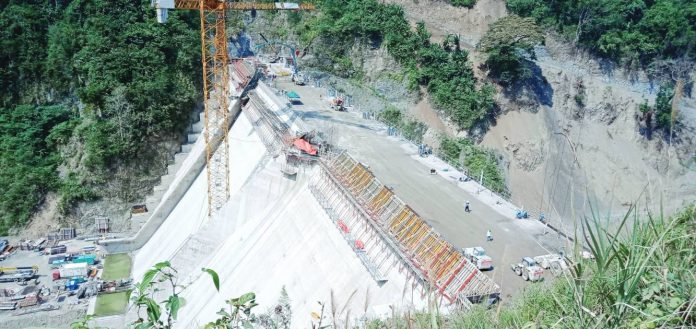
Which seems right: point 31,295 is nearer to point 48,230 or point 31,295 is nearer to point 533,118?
point 48,230

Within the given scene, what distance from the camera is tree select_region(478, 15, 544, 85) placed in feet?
154

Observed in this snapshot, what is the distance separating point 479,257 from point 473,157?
27.3 m

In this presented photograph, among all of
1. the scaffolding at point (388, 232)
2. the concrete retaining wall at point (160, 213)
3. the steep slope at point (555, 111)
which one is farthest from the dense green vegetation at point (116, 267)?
the steep slope at point (555, 111)

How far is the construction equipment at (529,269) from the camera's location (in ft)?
54.9

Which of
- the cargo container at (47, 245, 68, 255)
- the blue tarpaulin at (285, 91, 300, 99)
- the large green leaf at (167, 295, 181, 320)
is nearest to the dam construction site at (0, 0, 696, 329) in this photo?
the blue tarpaulin at (285, 91, 300, 99)

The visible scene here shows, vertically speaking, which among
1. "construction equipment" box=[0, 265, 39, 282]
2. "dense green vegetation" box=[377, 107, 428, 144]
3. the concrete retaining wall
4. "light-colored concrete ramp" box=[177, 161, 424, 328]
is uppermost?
"dense green vegetation" box=[377, 107, 428, 144]

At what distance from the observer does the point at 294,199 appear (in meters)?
26.5

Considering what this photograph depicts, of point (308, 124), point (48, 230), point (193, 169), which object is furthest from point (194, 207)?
point (48, 230)

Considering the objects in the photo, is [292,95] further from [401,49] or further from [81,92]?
[81,92]

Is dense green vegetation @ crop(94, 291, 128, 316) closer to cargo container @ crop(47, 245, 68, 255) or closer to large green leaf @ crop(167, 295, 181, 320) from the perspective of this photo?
A: cargo container @ crop(47, 245, 68, 255)

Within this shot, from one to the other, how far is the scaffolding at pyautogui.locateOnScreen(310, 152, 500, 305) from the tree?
2713 centimetres

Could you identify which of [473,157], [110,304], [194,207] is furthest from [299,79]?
[110,304]

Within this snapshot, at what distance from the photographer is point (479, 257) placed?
58.3 ft

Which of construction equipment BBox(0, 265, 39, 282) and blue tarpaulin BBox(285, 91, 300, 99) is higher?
blue tarpaulin BBox(285, 91, 300, 99)
